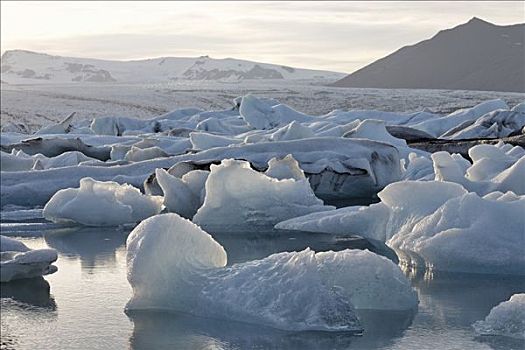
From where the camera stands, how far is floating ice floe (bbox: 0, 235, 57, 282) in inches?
168

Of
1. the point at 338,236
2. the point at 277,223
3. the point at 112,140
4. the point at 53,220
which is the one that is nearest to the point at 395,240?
the point at 338,236

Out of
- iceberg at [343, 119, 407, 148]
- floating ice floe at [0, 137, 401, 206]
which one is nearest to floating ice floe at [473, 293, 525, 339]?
floating ice floe at [0, 137, 401, 206]

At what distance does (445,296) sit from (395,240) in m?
0.74

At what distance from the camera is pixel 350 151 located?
8.15 m

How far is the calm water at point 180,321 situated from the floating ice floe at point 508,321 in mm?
57

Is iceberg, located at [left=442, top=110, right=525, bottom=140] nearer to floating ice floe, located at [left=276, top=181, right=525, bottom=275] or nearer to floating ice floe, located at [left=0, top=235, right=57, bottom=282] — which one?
floating ice floe, located at [left=276, top=181, right=525, bottom=275]

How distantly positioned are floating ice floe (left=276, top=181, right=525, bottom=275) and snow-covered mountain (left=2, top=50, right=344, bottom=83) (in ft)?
258

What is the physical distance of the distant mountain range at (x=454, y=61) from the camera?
4681 cm

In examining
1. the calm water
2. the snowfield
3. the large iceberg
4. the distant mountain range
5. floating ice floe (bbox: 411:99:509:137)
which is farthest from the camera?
the distant mountain range

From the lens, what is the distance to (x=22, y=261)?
4.28 metres

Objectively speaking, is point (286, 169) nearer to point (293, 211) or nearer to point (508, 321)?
point (293, 211)

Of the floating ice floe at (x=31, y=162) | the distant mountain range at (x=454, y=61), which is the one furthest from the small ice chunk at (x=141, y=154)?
the distant mountain range at (x=454, y=61)

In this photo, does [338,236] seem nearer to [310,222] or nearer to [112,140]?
[310,222]

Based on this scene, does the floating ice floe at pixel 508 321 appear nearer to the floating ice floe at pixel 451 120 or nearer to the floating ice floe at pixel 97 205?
the floating ice floe at pixel 97 205
